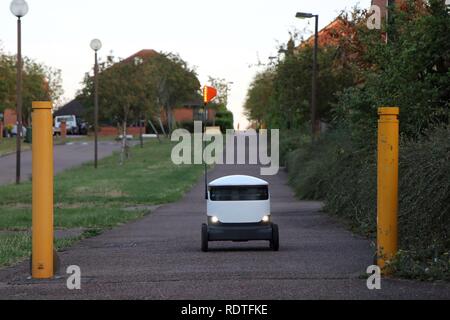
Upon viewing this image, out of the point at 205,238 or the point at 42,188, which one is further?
the point at 205,238

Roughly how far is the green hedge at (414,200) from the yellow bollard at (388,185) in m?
0.24

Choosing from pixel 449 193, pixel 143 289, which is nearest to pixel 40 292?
pixel 143 289

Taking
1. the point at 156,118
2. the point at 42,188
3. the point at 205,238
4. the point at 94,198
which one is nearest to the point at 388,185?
the point at 42,188

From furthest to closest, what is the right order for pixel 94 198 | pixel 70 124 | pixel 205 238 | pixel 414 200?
pixel 70 124 → pixel 94 198 → pixel 205 238 → pixel 414 200

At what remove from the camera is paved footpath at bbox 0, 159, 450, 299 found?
9.04 metres

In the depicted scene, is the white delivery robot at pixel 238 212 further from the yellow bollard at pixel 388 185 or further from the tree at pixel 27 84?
the tree at pixel 27 84

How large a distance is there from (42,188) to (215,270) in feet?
7.20

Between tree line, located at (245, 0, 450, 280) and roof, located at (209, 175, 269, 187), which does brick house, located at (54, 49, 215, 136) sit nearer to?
tree line, located at (245, 0, 450, 280)

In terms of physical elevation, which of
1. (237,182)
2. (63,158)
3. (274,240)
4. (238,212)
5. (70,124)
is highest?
(237,182)

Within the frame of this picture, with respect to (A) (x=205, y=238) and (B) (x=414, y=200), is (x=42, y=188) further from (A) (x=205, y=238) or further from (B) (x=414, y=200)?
(B) (x=414, y=200)

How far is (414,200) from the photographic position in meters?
12.7

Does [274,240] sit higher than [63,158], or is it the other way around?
[274,240]

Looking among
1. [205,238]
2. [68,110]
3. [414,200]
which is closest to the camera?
[414,200]
